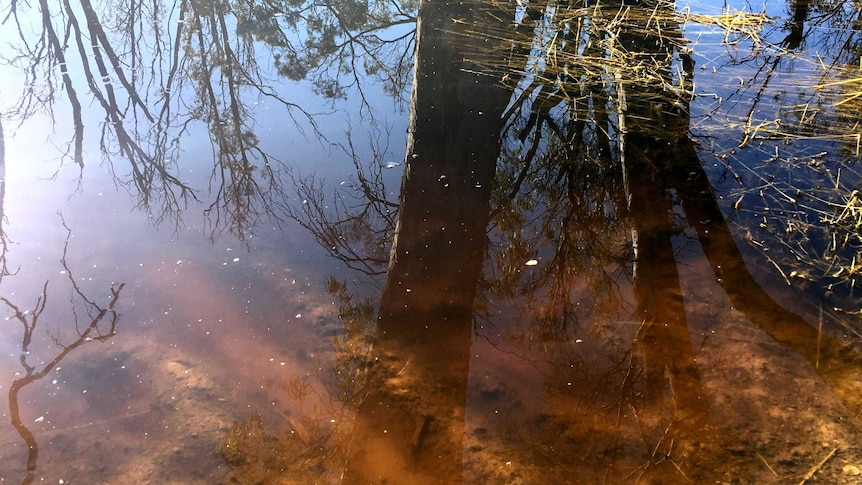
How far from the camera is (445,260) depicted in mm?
2920

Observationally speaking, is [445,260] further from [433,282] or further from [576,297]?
[576,297]

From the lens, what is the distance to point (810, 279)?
2.62 metres

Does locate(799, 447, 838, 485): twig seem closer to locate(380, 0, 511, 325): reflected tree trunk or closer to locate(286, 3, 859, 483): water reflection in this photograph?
locate(286, 3, 859, 483): water reflection

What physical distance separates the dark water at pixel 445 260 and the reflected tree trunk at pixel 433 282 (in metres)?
0.01

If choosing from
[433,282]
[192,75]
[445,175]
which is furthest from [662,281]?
[192,75]

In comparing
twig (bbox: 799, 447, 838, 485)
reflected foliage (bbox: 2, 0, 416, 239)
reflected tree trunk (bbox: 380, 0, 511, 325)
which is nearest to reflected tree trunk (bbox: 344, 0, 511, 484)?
reflected tree trunk (bbox: 380, 0, 511, 325)

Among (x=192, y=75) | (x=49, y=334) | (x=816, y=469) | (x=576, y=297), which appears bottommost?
(x=816, y=469)

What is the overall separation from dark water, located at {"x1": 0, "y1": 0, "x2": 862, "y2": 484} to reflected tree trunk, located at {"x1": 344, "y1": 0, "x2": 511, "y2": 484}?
0.5 inches

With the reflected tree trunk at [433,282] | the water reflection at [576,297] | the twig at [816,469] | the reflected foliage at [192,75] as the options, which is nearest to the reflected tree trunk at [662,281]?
the water reflection at [576,297]

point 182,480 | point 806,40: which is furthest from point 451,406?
point 806,40

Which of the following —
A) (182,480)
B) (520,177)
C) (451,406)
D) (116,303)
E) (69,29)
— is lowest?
(182,480)

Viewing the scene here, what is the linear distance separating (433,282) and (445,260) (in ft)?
0.57

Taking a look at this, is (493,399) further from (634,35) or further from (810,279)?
(634,35)

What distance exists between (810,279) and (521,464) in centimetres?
171
